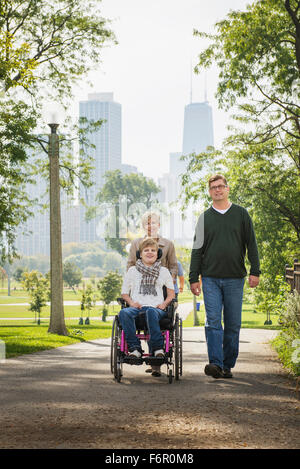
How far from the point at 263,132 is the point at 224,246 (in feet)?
53.7

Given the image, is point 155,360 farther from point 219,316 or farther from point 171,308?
point 219,316

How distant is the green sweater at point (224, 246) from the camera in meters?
6.62

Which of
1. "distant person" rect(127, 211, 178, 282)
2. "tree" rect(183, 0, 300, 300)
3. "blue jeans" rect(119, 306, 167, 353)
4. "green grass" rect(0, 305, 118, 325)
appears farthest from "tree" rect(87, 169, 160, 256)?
"blue jeans" rect(119, 306, 167, 353)

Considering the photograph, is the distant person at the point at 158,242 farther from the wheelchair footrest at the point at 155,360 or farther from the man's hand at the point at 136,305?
the wheelchair footrest at the point at 155,360

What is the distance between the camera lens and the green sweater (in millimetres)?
6617

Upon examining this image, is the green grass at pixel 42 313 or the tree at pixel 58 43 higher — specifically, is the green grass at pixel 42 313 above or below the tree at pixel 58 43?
below

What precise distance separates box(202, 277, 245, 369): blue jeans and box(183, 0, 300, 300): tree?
11767mm

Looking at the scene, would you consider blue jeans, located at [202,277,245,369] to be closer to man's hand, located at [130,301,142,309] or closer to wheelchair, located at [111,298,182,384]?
wheelchair, located at [111,298,182,384]

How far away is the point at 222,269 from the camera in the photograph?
6609 mm

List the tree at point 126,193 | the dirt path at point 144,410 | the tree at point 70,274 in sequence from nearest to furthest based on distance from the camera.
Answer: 1. the dirt path at point 144,410
2. the tree at point 126,193
3. the tree at point 70,274

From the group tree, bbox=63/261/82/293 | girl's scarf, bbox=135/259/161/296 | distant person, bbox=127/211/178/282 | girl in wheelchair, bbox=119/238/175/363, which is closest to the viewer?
girl in wheelchair, bbox=119/238/175/363

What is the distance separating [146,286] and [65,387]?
1.42m

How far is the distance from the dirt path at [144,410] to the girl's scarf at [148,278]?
36.9 inches

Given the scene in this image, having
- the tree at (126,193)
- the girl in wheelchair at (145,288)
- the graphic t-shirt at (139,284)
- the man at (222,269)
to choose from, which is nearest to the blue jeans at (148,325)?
the girl in wheelchair at (145,288)
